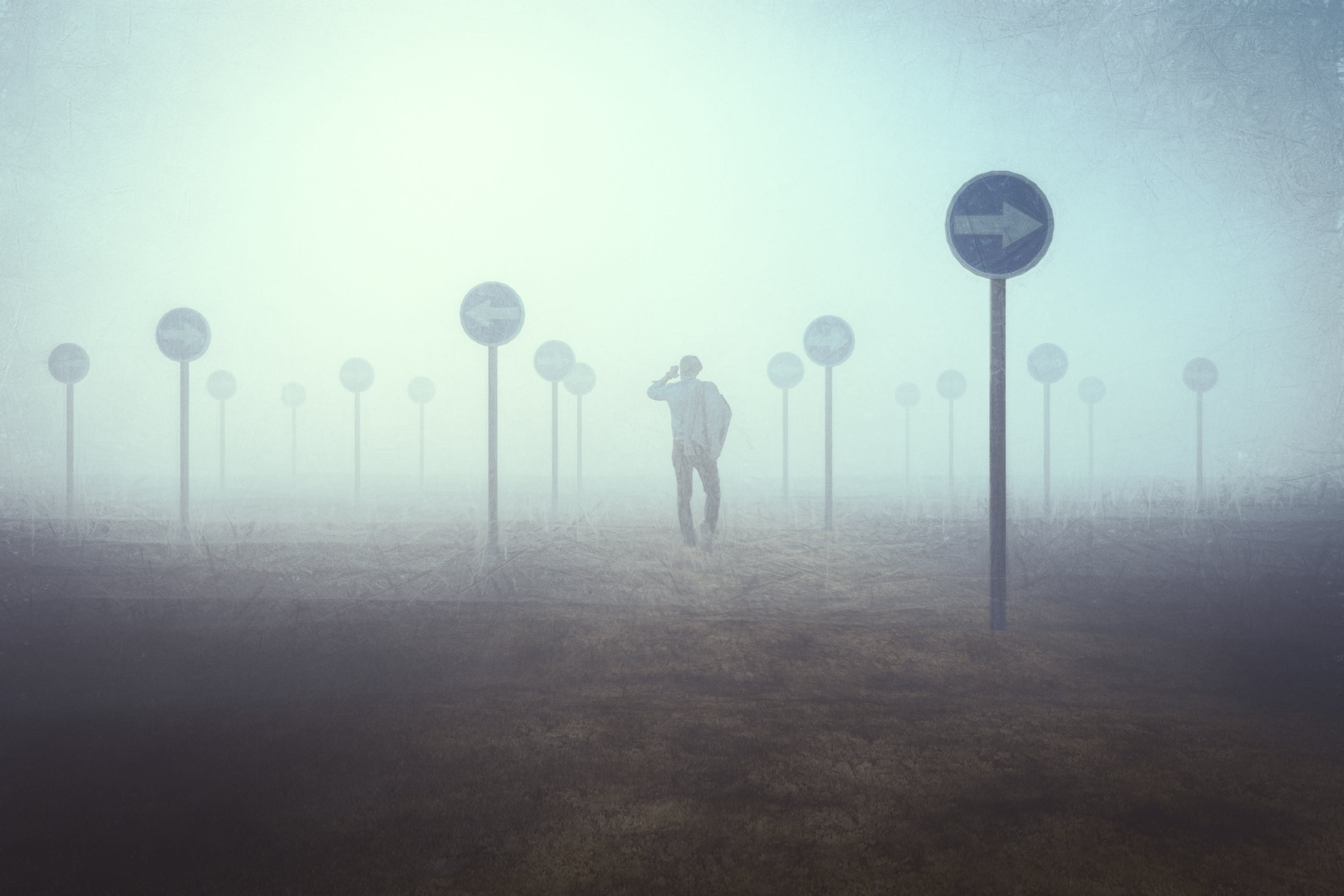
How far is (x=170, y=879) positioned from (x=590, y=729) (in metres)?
2.02

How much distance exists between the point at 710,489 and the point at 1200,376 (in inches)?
535

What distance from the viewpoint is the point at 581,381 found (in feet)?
62.9

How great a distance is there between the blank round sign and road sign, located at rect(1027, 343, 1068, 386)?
17.1 ft

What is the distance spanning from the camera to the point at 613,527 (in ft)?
45.5

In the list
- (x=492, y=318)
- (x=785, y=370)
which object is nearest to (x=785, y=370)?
(x=785, y=370)

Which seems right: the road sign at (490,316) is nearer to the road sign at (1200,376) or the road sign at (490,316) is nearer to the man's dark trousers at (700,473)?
the man's dark trousers at (700,473)

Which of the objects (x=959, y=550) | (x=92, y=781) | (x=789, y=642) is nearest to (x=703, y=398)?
(x=959, y=550)

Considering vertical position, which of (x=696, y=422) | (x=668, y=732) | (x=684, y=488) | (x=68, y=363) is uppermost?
(x=68, y=363)

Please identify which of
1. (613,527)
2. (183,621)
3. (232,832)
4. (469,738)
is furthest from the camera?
(613,527)

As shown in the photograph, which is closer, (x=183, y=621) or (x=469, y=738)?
(x=469, y=738)

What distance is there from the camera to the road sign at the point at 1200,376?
18.7 m

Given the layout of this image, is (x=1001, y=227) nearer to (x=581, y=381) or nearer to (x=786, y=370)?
(x=786, y=370)

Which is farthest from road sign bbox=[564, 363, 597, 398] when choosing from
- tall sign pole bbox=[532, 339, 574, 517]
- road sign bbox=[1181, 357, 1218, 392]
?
road sign bbox=[1181, 357, 1218, 392]

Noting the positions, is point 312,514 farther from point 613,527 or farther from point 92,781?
point 92,781
